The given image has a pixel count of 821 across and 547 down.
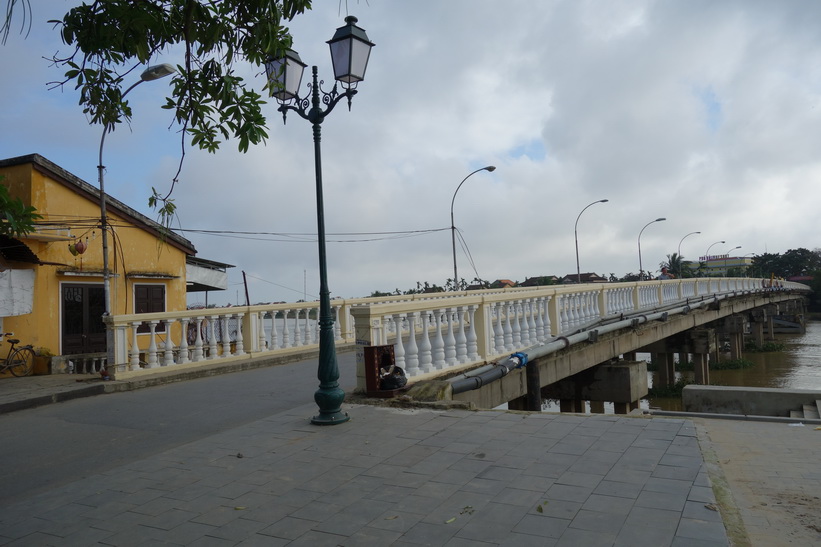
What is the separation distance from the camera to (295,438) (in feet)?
17.6

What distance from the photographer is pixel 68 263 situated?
13.2m

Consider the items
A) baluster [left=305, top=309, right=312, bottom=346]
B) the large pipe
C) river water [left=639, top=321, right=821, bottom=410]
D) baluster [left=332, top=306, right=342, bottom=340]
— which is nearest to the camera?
the large pipe

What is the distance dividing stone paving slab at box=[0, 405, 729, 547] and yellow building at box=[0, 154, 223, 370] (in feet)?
30.7

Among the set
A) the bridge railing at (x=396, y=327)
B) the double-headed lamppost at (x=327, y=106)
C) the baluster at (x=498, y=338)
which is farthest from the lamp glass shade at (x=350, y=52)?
the baluster at (x=498, y=338)

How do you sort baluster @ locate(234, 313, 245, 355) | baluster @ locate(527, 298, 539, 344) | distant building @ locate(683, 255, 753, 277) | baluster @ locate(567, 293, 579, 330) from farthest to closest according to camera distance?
distant building @ locate(683, 255, 753, 277) < baluster @ locate(567, 293, 579, 330) < baluster @ locate(234, 313, 245, 355) < baluster @ locate(527, 298, 539, 344)

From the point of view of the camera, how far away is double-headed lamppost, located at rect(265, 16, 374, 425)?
587 cm

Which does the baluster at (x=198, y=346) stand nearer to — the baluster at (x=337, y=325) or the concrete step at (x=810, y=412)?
the baluster at (x=337, y=325)

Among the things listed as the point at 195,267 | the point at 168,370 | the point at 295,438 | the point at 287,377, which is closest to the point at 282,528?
the point at 295,438

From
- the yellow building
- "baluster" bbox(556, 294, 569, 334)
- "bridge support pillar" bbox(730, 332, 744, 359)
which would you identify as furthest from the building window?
"bridge support pillar" bbox(730, 332, 744, 359)

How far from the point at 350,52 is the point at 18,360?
35.2ft

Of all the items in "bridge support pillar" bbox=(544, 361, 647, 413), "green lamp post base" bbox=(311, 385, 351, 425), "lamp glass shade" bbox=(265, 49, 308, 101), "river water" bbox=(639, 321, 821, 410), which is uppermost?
"lamp glass shade" bbox=(265, 49, 308, 101)

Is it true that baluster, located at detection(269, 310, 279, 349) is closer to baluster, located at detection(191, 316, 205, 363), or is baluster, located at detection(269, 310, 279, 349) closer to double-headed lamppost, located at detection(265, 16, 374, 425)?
baluster, located at detection(191, 316, 205, 363)

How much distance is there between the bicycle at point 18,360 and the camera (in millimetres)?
11680

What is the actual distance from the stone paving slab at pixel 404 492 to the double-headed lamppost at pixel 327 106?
39 cm
